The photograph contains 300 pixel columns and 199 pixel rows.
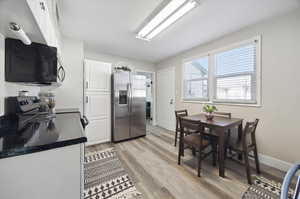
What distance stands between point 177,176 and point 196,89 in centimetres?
222

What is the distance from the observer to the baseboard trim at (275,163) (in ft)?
6.09

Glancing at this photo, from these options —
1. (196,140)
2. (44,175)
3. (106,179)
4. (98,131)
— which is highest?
(44,175)

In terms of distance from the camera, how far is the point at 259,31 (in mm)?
2121

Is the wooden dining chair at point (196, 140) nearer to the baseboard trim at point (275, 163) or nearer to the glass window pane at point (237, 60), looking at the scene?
the baseboard trim at point (275, 163)

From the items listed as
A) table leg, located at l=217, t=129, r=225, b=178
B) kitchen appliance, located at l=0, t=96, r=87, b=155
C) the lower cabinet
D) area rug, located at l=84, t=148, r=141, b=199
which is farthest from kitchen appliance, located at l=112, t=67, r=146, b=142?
the lower cabinet

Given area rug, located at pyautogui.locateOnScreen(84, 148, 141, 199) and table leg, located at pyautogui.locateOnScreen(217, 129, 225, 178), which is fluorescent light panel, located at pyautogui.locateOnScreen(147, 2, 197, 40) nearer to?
table leg, located at pyautogui.locateOnScreen(217, 129, 225, 178)

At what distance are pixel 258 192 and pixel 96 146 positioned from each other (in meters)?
2.90

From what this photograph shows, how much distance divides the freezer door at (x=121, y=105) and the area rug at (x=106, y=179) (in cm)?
80

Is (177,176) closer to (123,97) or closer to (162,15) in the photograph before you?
(123,97)

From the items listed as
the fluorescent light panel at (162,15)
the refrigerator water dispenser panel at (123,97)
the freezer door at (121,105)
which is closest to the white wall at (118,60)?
the freezer door at (121,105)

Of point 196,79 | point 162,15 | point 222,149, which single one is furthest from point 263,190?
point 162,15

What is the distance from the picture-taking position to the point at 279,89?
1929 millimetres

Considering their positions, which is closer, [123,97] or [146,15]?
[146,15]

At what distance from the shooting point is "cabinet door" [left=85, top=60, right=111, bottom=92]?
2787 millimetres
